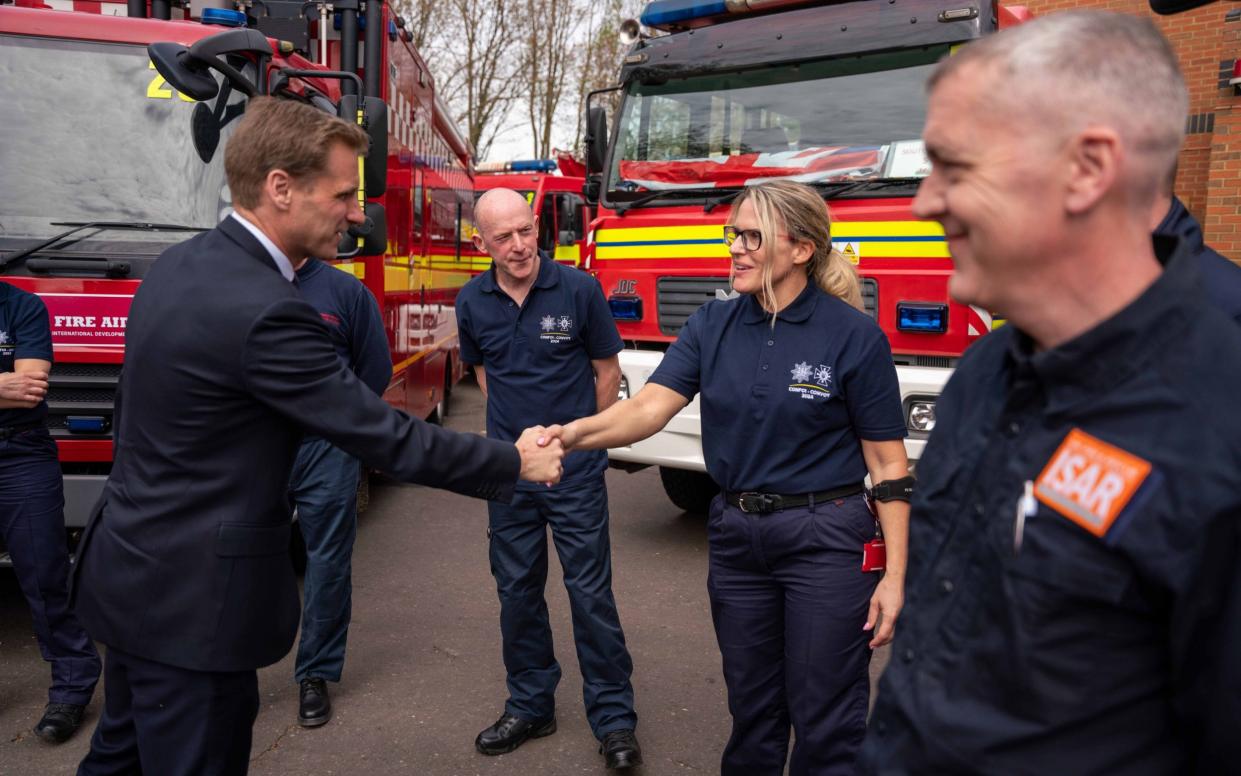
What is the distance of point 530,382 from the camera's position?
4.13m

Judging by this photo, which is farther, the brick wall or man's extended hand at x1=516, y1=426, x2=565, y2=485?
the brick wall

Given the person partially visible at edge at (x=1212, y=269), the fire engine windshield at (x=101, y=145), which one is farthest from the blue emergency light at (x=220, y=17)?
the person partially visible at edge at (x=1212, y=269)

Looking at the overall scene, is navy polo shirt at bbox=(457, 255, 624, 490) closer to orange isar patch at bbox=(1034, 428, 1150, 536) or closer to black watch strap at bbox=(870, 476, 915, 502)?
black watch strap at bbox=(870, 476, 915, 502)

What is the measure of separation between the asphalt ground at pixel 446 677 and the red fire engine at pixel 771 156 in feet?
3.25

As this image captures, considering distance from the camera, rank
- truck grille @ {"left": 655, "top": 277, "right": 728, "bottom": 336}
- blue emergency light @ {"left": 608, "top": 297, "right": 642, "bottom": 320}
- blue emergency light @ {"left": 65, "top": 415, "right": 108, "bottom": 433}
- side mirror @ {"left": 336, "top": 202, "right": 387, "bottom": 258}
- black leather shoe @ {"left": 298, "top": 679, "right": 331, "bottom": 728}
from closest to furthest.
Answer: black leather shoe @ {"left": 298, "top": 679, "right": 331, "bottom": 728} < blue emergency light @ {"left": 65, "top": 415, "right": 108, "bottom": 433} < side mirror @ {"left": 336, "top": 202, "right": 387, "bottom": 258} < truck grille @ {"left": 655, "top": 277, "right": 728, "bottom": 336} < blue emergency light @ {"left": 608, "top": 297, "right": 642, "bottom": 320}

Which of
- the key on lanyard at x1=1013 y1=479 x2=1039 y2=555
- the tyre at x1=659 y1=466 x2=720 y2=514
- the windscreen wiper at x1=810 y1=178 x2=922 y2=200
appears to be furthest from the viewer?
the tyre at x1=659 y1=466 x2=720 y2=514

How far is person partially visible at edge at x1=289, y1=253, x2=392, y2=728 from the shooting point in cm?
438

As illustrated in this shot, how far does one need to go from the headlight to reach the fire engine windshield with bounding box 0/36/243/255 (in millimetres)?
3476

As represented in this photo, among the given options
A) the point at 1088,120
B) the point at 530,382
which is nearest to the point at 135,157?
the point at 530,382

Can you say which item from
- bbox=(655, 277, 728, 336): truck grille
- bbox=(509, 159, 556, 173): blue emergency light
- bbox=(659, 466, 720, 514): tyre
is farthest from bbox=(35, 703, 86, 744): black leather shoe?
bbox=(509, 159, 556, 173): blue emergency light

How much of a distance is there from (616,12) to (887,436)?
2412 centimetres

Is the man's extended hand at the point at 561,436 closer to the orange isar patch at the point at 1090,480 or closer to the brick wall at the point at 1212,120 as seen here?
the orange isar patch at the point at 1090,480

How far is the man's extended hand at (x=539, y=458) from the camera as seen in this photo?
9.84ft

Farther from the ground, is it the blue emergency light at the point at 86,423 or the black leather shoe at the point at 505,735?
the blue emergency light at the point at 86,423
